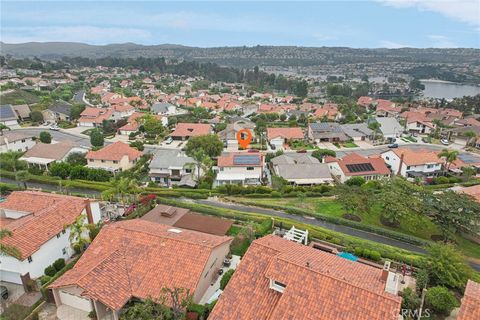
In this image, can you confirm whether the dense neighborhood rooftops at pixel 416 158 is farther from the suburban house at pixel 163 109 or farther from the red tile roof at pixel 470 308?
the suburban house at pixel 163 109

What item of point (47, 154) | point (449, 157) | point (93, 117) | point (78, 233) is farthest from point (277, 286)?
point (93, 117)

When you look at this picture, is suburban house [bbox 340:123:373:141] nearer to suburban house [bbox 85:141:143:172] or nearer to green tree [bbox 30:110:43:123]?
suburban house [bbox 85:141:143:172]

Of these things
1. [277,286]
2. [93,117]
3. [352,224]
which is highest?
[277,286]

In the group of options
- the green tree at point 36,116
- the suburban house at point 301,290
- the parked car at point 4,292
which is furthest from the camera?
the green tree at point 36,116

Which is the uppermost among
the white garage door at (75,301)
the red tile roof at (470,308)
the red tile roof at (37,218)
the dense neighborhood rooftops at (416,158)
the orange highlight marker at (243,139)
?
the red tile roof at (470,308)

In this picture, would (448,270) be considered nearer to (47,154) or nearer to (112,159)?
(112,159)

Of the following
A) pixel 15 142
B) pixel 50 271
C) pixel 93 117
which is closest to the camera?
pixel 50 271

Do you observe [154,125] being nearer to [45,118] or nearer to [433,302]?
[45,118]

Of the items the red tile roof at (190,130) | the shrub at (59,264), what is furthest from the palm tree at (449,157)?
the shrub at (59,264)
